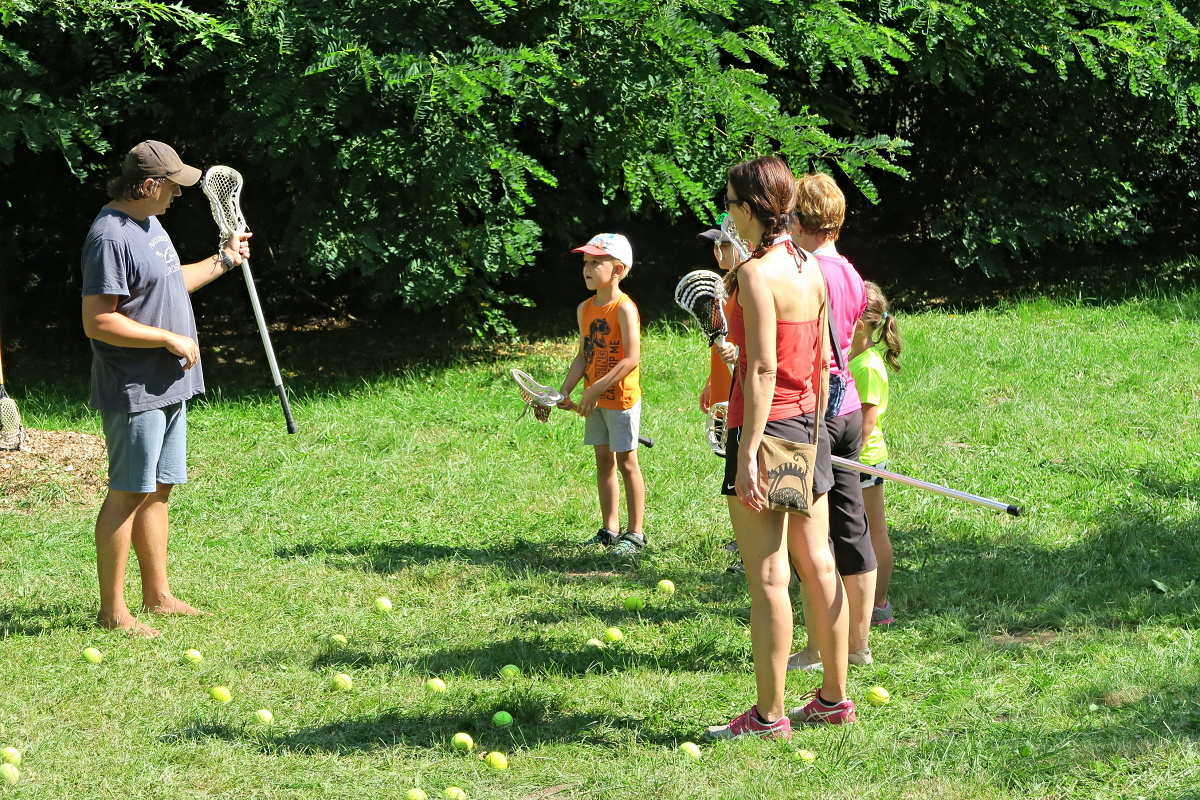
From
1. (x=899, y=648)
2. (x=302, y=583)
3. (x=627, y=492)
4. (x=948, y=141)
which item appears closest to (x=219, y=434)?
(x=302, y=583)

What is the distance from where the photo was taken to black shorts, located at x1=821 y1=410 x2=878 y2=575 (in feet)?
13.0

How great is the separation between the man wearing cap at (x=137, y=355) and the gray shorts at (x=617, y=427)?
1.92 meters

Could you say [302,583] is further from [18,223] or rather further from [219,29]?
[18,223]

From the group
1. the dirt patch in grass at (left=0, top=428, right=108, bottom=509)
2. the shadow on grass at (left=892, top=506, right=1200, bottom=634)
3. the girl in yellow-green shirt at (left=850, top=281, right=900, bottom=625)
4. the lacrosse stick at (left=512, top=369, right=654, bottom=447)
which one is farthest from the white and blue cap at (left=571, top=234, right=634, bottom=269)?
the dirt patch in grass at (left=0, top=428, right=108, bottom=509)

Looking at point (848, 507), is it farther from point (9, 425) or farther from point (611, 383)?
point (9, 425)

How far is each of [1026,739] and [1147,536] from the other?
232 cm

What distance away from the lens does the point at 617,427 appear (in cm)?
559

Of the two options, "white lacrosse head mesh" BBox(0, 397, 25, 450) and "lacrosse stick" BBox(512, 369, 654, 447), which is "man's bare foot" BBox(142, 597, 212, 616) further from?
"lacrosse stick" BBox(512, 369, 654, 447)

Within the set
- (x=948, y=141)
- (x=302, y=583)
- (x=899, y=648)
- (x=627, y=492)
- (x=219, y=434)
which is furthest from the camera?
(x=948, y=141)

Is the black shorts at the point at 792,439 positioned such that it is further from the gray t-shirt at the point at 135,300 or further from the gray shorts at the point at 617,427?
the gray t-shirt at the point at 135,300

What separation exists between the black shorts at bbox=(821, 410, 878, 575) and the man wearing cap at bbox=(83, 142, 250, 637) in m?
2.58

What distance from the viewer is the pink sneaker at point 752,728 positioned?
3633 millimetres

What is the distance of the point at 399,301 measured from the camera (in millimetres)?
12172

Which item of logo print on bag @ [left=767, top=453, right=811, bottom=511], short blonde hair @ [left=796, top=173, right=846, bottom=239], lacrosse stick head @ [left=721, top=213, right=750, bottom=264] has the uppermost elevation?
short blonde hair @ [left=796, top=173, right=846, bottom=239]
